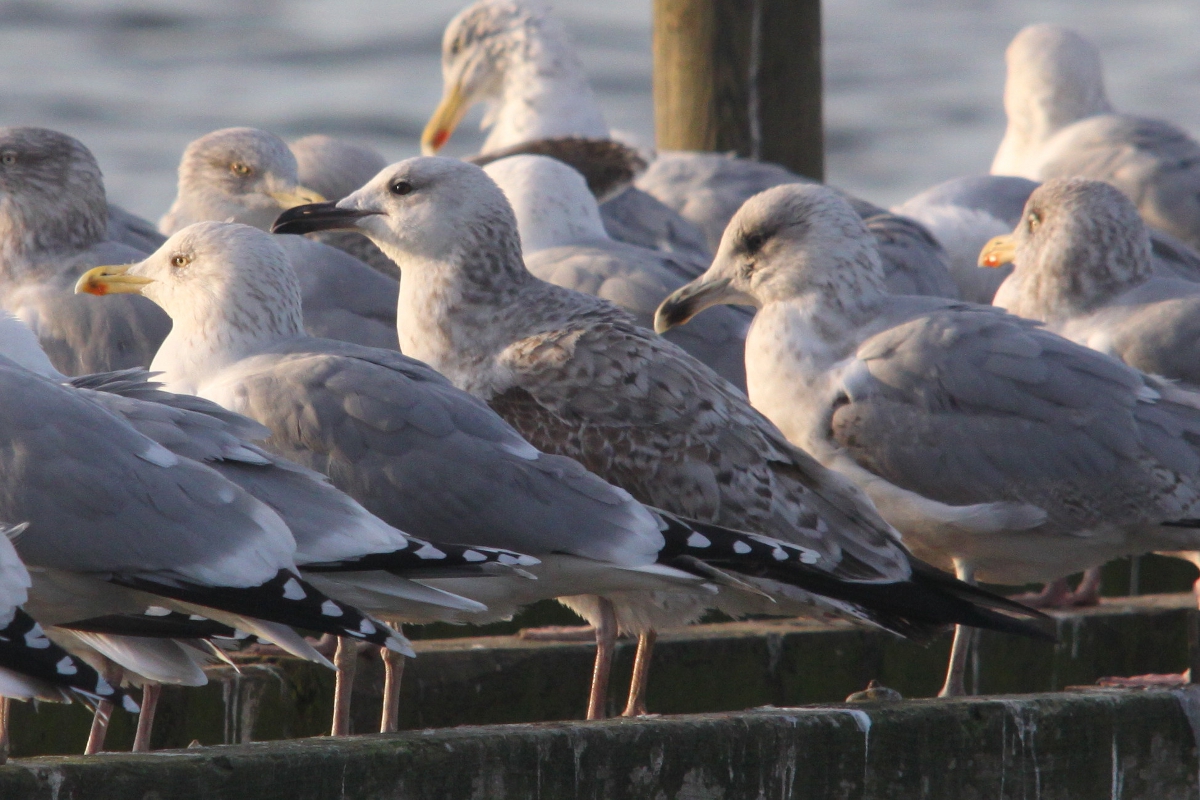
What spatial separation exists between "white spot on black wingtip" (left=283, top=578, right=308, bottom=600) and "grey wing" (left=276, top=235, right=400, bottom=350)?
8.12ft

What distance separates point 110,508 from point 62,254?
9.42 ft

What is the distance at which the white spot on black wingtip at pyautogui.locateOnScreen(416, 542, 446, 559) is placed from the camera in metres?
3.70

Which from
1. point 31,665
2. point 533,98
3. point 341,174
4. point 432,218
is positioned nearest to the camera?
point 31,665

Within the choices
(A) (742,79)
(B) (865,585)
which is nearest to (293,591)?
(B) (865,585)

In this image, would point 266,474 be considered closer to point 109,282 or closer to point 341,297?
point 109,282

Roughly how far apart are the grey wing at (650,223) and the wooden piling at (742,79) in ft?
3.40

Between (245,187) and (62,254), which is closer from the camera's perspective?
(62,254)

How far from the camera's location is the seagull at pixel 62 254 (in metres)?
5.81

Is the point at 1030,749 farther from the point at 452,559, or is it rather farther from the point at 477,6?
the point at 477,6

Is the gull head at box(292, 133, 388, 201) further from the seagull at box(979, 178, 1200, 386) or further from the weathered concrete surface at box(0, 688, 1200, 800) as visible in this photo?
the weathered concrete surface at box(0, 688, 1200, 800)

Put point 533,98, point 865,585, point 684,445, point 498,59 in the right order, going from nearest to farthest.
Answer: point 865,585 < point 684,445 < point 533,98 < point 498,59

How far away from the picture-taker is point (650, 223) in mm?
7898

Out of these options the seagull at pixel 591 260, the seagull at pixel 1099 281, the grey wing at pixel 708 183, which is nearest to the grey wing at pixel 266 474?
the seagull at pixel 591 260

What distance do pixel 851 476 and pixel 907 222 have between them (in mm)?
2333
